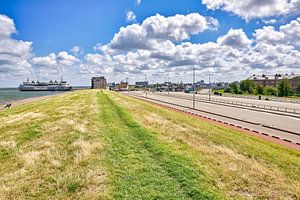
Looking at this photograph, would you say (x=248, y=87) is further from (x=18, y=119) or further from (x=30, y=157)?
(x=30, y=157)

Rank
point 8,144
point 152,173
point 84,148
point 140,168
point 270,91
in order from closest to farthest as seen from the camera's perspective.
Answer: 1. point 152,173
2. point 140,168
3. point 84,148
4. point 8,144
5. point 270,91

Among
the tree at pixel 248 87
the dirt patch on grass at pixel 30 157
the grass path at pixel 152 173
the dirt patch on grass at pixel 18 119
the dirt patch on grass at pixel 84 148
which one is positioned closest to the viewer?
the grass path at pixel 152 173

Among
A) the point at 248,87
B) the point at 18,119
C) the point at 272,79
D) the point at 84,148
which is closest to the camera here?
the point at 84,148

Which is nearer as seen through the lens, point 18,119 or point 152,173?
point 152,173

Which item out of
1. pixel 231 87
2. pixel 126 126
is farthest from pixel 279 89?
pixel 126 126

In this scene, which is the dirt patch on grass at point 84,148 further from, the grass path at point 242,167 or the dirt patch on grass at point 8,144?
the grass path at point 242,167

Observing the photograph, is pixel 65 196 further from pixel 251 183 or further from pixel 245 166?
pixel 245 166

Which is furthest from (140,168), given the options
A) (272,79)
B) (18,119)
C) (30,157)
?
(272,79)

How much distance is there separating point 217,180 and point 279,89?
356 ft

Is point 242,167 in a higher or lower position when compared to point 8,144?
lower

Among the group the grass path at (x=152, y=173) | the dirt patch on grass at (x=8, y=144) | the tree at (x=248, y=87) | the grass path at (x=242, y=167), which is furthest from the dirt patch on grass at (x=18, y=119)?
A: the tree at (x=248, y=87)

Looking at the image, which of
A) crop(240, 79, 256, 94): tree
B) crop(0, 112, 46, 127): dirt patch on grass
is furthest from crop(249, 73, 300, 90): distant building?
crop(0, 112, 46, 127): dirt patch on grass

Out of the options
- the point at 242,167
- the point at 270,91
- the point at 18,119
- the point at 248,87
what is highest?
the point at 248,87

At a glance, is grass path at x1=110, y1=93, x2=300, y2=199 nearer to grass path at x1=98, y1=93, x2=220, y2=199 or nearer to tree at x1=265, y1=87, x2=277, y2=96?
grass path at x1=98, y1=93, x2=220, y2=199
